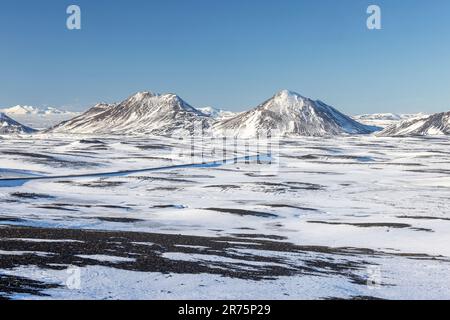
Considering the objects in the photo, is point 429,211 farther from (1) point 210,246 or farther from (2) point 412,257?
(1) point 210,246

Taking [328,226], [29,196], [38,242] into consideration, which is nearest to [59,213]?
[29,196]

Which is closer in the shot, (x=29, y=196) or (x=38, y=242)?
(x=38, y=242)

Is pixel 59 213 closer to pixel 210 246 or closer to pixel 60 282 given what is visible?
pixel 210 246
